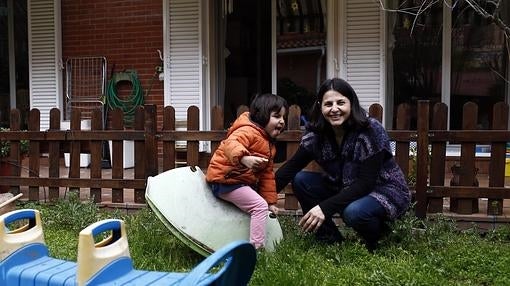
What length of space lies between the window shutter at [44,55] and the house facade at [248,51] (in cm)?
1

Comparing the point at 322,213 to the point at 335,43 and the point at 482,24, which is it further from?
the point at 482,24

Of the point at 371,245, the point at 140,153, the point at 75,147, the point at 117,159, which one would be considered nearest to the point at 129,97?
the point at 75,147

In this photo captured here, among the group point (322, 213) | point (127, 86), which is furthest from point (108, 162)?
point (322, 213)

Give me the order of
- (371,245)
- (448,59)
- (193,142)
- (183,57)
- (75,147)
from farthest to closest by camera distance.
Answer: (183,57) → (448,59) → (75,147) → (193,142) → (371,245)

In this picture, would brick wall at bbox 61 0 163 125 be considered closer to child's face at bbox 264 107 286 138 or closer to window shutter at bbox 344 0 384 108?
window shutter at bbox 344 0 384 108

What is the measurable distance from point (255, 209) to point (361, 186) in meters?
0.68

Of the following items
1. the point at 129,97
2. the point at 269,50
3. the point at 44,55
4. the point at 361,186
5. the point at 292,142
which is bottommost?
the point at 361,186

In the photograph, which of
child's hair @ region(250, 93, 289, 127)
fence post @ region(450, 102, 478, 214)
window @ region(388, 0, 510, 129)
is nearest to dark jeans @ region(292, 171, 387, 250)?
child's hair @ region(250, 93, 289, 127)

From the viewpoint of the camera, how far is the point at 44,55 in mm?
7887

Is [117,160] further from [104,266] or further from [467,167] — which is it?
[467,167]

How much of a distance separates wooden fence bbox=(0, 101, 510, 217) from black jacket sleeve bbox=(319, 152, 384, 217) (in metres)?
1.07

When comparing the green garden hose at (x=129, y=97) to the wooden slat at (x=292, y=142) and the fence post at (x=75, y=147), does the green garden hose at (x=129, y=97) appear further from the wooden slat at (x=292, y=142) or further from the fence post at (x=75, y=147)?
the wooden slat at (x=292, y=142)

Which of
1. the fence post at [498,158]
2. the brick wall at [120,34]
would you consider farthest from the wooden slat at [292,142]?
the brick wall at [120,34]

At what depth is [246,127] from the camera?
11.4 feet
